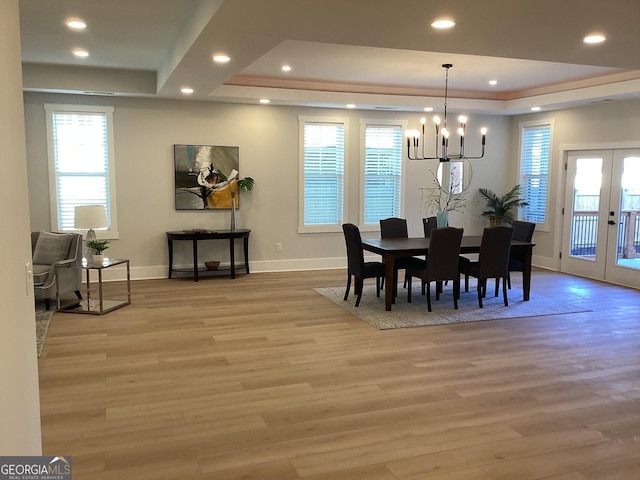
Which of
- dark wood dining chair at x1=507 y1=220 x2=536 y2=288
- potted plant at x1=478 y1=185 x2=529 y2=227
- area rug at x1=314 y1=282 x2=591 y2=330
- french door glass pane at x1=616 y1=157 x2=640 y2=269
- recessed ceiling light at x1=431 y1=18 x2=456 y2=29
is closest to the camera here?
recessed ceiling light at x1=431 y1=18 x2=456 y2=29

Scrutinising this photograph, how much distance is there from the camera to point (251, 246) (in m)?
8.19

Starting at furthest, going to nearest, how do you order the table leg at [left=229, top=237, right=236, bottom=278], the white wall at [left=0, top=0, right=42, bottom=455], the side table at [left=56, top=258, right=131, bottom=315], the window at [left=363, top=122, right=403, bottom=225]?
the window at [left=363, top=122, right=403, bottom=225] → the table leg at [left=229, top=237, right=236, bottom=278] → the side table at [left=56, top=258, right=131, bottom=315] → the white wall at [left=0, top=0, right=42, bottom=455]

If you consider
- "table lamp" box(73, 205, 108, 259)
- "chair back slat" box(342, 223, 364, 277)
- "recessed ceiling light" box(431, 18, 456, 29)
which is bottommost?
"chair back slat" box(342, 223, 364, 277)

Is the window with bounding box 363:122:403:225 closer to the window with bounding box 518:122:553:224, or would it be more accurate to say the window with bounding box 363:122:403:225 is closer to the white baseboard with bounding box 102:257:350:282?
the white baseboard with bounding box 102:257:350:282

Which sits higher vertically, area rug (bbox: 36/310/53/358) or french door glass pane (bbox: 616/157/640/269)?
french door glass pane (bbox: 616/157/640/269)

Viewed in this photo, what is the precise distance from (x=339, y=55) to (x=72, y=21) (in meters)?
2.65

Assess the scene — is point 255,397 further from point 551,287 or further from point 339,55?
point 551,287

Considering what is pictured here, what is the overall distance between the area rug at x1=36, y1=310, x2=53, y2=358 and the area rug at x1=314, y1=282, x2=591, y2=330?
2.99 metres

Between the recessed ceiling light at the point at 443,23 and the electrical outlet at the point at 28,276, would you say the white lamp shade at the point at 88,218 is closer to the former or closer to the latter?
the electrical outlet at the point at 28,276

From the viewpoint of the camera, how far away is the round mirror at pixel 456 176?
902cm

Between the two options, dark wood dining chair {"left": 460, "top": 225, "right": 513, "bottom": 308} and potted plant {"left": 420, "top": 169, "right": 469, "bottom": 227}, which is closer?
dark wood dining chair {"left": 460, "top": 225, "right": 513, "bottom": 308}

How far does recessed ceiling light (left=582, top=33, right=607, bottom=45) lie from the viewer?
3814 mm

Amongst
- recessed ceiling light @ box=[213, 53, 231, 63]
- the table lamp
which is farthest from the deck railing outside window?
the table lamp

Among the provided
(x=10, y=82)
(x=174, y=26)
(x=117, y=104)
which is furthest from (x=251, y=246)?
(x=10, y=82)
